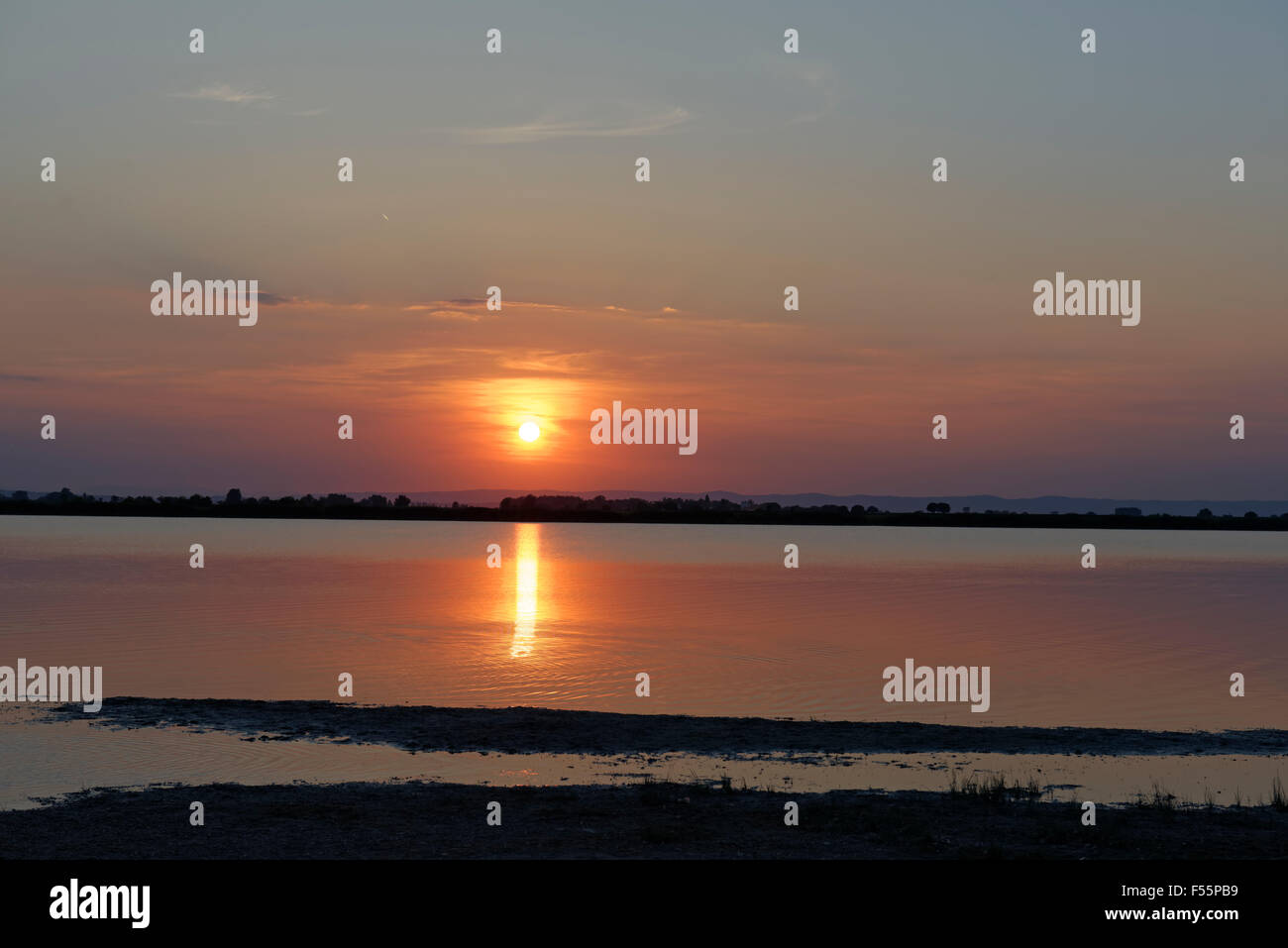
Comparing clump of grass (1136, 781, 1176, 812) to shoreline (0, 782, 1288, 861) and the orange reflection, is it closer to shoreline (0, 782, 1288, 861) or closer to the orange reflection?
shoreline (0, 782, 1288, 861)

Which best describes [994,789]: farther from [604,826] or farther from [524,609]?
[524,609]

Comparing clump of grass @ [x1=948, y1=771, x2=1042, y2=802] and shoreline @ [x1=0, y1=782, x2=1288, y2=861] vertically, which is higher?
shoreline @ [x1=0, y1=782, x2=1288, y2=861]

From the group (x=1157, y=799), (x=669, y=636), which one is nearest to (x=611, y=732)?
(x=1157, y=799)

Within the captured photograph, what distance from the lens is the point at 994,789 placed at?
17750 millimetres

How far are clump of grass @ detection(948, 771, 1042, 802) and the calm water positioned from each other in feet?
26.2

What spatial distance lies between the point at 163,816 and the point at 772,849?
7972mm

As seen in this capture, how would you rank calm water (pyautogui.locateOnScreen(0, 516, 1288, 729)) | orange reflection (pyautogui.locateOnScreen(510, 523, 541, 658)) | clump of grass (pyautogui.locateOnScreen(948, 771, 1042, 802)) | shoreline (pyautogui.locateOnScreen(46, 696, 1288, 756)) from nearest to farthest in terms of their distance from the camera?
clump of grass (pyautogui.locateOnScreen(948, 771, 1042, 802)) < shoreline (pyautogui.locateOnScreen(46, 696, 1288, 756)) < calm water (pyautogui.locateOnScreen(0, 516, 1288, 729)) < orange reflection (pyautogui.locateOnScreen(510, 523, 541, 658))

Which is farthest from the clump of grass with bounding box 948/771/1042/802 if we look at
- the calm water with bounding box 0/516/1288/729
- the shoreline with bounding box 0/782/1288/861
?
the calm water with bounding box 0/516/1288/729

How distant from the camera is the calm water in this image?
3006 centimetres
